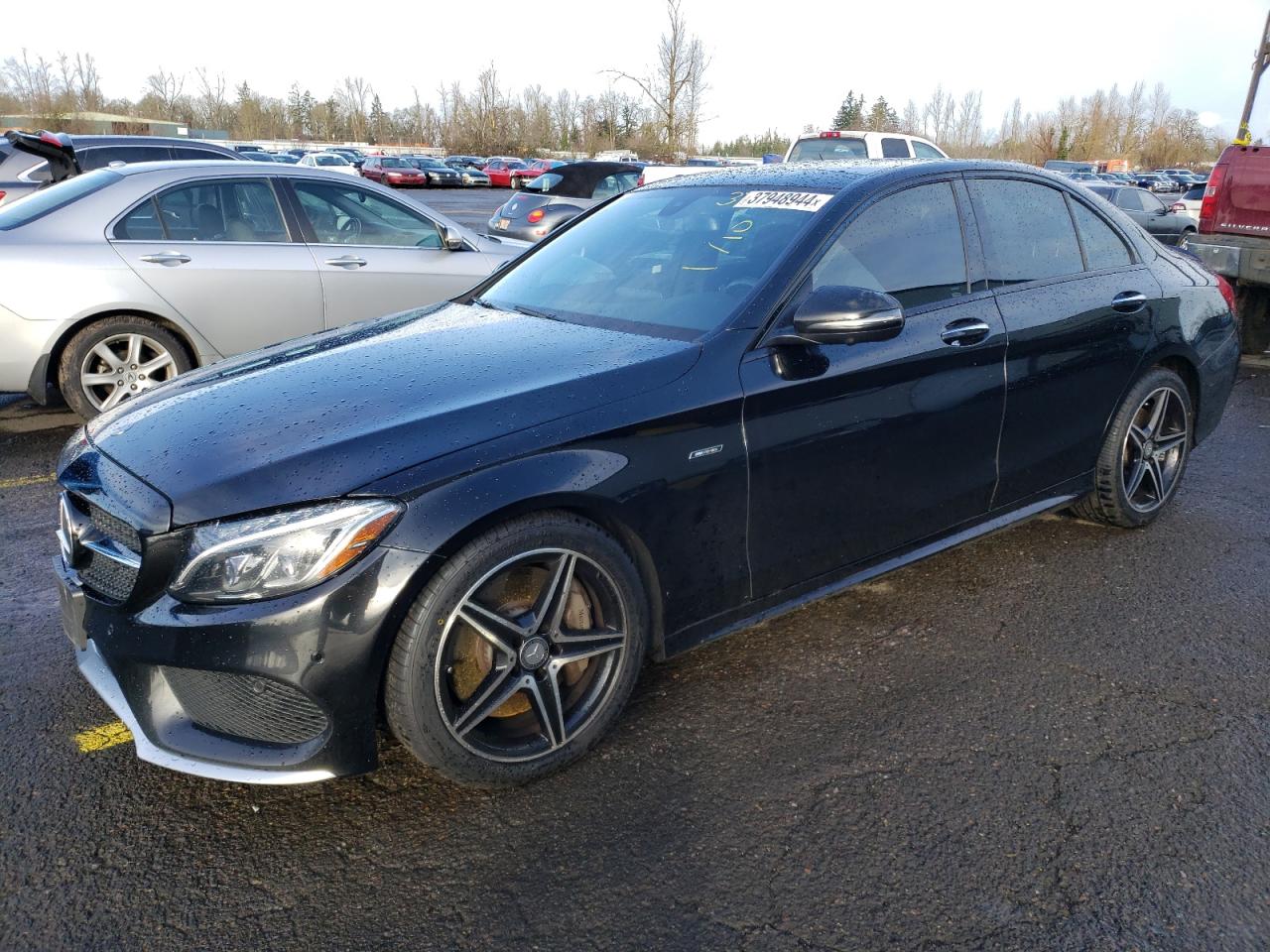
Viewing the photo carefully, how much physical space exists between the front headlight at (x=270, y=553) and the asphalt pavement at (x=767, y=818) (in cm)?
68

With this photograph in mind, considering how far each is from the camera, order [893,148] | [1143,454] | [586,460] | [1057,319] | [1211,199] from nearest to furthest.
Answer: [586,460] → [1057,319] → [1143,454] → [1211,199] → [893,148]

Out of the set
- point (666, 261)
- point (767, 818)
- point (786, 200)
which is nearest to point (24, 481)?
point (666, 261)

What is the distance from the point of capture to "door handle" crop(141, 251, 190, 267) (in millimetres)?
5855

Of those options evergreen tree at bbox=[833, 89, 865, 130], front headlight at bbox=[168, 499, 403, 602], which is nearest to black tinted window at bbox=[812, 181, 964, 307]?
front headlight at bbox=[168, 499, 403, 602]

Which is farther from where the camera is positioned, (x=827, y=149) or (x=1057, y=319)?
(x=827, y=149)

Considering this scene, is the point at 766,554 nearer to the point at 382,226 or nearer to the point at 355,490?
the point at 355,490

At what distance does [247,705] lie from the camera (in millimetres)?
2326

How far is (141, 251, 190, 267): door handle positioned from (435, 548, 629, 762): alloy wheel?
4424 mm

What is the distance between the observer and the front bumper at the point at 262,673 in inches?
88.4

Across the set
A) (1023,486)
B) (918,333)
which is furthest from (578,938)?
(1023,486)

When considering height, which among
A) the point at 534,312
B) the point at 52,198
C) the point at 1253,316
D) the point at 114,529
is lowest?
the point at 1253,316

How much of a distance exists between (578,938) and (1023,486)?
8.48ft

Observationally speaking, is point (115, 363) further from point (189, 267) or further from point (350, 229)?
point (350, 229)

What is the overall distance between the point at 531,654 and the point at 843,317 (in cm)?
131
